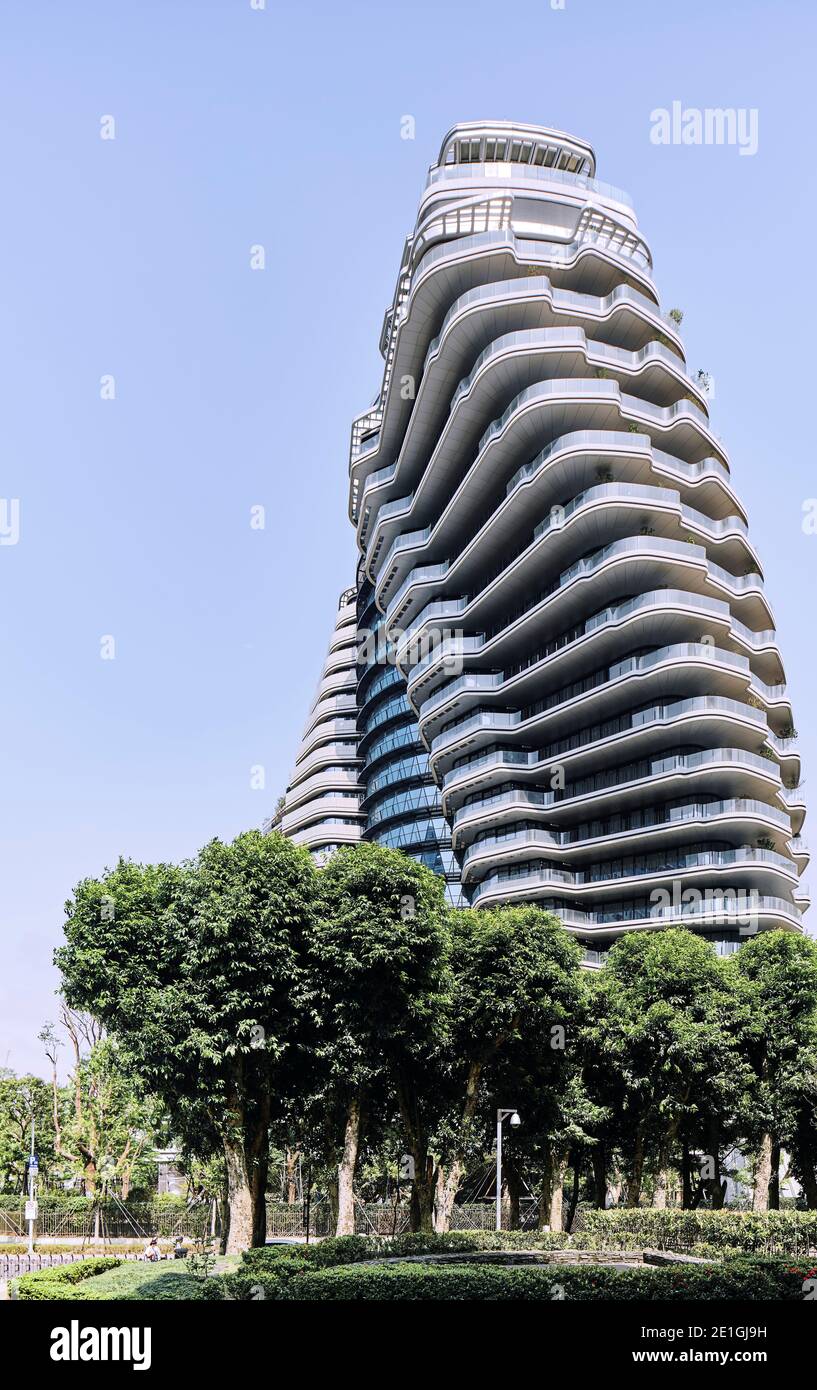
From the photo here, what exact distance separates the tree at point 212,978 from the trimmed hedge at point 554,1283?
11.2m

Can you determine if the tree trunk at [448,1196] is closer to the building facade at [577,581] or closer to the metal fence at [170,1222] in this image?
the metal fence at [170,1222]

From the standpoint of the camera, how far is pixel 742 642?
81.4 meters

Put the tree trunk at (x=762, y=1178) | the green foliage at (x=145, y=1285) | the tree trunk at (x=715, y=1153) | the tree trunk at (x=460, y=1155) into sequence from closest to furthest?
the green foliage at (x=145, y=1285)
the tree trunk at (x=460, y=1155)
the tree trunk at (x=762, y=1178)
the tree trunk at (x=715, y=1153)

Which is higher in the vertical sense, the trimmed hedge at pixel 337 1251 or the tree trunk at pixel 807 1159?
the trimmed hedge at pixel 337 1251

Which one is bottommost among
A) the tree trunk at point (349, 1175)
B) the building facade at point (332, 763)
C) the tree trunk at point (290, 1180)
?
the tree trunk at point (290, 1180)

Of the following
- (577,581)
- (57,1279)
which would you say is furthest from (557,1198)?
(577,581)

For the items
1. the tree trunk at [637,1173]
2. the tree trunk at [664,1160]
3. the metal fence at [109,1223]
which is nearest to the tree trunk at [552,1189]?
the tree trunk at [637,1173]

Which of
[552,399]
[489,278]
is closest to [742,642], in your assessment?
[552,399]

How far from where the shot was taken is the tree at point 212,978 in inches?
1561

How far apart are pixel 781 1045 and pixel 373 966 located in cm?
2506

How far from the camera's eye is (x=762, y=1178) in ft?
194

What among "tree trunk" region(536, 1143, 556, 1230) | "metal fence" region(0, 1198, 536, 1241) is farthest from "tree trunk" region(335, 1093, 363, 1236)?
"metal fence" region(0, 1198, 536, 1241)
